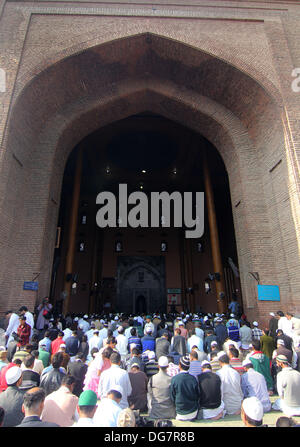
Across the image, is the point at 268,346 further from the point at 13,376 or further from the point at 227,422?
the point at 13,376

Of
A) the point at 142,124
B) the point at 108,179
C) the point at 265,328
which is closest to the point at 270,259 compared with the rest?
the point at 265,328

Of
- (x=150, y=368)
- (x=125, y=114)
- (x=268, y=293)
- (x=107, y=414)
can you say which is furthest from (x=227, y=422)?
(x=125, y=114)

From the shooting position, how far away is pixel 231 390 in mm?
3998

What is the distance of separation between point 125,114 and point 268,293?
8384 mm

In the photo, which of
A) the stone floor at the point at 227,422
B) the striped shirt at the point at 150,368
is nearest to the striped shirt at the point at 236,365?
the stone floor at the point at 227,422

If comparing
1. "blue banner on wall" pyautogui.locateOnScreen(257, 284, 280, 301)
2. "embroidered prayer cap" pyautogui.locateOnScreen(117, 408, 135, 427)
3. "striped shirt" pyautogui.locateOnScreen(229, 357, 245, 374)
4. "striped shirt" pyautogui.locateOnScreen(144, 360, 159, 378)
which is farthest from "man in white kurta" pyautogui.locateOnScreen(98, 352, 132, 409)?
"blue banner on wall" pyautogui.locateOnScreen(257, 284, 280, 301)

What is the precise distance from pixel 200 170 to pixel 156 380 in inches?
589

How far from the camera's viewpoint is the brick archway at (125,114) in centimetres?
900

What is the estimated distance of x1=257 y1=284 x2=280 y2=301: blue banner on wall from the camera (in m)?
8.65

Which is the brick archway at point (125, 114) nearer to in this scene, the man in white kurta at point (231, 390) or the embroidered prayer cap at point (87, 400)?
the man in white kurta at point (231, 390)

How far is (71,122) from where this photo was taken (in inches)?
421

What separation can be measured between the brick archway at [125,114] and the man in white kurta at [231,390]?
5158 millimetres

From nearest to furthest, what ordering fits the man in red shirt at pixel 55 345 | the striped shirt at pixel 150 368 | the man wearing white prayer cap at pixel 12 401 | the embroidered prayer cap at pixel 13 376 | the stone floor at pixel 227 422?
the man wearing white prayer cap at pixel 12 401
the embroidered prayer cap at pixel 13 376
the stone floor at pixel 227 422
the striped shirt at pixel 150 368
the man in red shirt at pixel 55 345

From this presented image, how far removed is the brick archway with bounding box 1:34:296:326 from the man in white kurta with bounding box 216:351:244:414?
5.16m
